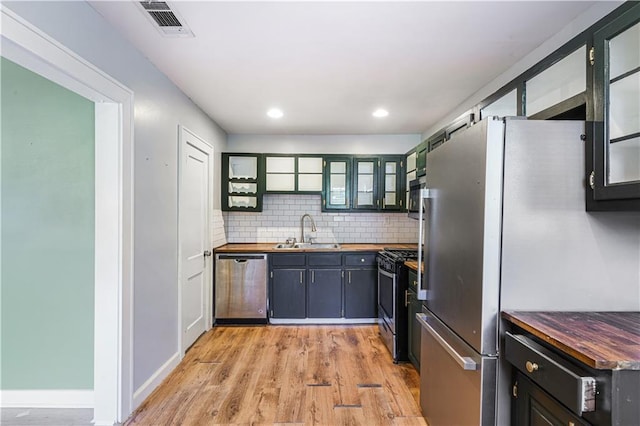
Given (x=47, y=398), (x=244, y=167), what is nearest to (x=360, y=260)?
(x=244, y=167)

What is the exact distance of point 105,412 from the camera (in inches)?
74.0

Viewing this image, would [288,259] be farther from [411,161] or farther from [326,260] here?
[411,161]

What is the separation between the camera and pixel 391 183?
4020 millimetres

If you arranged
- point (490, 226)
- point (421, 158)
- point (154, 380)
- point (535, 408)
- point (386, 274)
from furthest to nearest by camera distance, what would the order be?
point (421, 158)
point (386, 274)
point (154, 380)
point (490, 226)
point (535, 408)

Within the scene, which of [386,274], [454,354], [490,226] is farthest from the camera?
[386,274]

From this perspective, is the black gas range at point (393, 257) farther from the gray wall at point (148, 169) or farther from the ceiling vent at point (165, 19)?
the ceiling vent at point (165, 19)

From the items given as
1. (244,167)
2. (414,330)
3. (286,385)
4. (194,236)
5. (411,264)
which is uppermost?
(244,167)

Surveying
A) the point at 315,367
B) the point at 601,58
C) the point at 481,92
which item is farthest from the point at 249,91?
the point at 315,367

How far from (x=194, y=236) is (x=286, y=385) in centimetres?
170

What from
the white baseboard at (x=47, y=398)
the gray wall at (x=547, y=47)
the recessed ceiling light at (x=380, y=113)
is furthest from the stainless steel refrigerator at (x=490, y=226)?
the white baseboard at (x=47, y=398)

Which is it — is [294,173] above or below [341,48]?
below

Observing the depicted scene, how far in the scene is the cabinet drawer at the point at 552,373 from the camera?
936mm

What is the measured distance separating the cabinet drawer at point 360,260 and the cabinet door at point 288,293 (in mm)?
551

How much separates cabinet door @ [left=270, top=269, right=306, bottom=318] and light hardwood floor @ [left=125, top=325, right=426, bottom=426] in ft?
1.09
